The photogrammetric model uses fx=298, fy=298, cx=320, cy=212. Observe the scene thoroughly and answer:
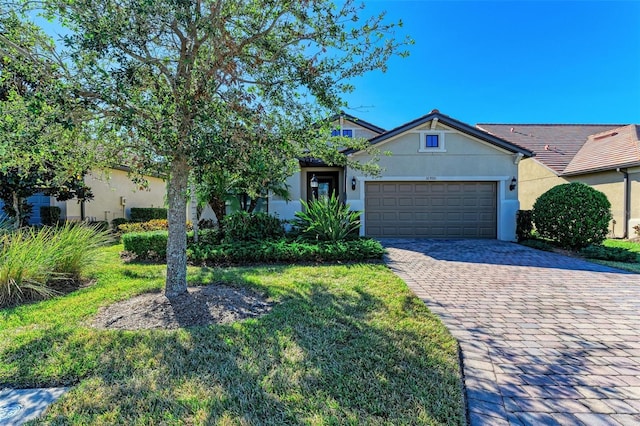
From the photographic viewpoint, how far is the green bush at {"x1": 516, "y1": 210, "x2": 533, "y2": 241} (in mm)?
11516

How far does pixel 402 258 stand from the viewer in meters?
8.34

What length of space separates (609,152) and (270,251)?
1676cm

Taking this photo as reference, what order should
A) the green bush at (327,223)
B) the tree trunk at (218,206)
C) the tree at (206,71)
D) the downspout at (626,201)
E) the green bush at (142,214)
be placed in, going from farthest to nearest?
the green bush at (142,214) → the downspout at (626,201) → the tree trunk at (218,206) → the green bush at (327,223) → the tree at (206,71)

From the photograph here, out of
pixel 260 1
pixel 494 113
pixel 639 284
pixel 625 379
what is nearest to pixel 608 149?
pixel 494 113

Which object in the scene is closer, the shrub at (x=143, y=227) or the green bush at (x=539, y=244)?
the green bush at (x=539, y=244)

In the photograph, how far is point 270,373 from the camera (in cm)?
276

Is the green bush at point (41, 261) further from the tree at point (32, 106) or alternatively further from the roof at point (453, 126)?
the roof at point (453, 126)

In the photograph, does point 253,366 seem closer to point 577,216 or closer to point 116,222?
point 577,216

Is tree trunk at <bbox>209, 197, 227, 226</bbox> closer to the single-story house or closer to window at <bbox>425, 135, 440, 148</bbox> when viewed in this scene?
the single-story house

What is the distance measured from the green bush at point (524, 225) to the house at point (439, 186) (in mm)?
238

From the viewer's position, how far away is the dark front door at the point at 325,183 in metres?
13.8

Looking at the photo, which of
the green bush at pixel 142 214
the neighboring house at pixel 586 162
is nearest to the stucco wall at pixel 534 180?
the neighboring house at pixel 586 162

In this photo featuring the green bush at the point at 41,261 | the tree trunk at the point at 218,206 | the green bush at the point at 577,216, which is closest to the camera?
the green bush at the point at 41,261

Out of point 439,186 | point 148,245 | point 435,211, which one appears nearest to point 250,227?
point 148,245
